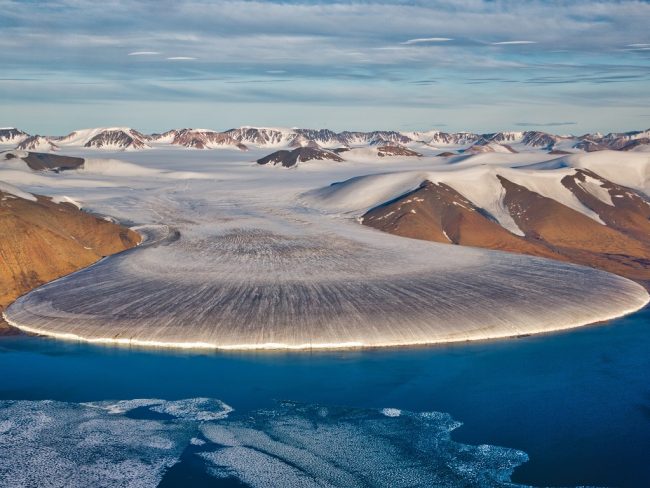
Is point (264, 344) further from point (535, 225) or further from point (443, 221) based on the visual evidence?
point (535, 225)

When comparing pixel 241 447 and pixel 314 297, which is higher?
pixel 314 297

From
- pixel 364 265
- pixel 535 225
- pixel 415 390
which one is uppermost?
pixel 535 225

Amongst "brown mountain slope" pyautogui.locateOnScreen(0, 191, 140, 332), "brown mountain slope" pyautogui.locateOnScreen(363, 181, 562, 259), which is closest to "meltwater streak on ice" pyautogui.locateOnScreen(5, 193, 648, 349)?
"brown mountain slope" pyautogui.locateOnScreen(0, 191, 140, 332)

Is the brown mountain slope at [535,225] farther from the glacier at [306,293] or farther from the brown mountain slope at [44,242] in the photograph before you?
the brown mountain slope at [44,242]

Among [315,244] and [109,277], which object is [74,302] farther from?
[315,244]

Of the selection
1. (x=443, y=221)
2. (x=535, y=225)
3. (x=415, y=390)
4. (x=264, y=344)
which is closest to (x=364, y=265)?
(x=264, y=344)

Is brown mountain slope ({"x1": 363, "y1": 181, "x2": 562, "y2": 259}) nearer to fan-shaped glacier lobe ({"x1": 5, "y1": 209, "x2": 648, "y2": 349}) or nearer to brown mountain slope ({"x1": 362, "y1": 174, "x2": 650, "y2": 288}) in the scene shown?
brown mountain slope ({"x1": 362, "y1": 174, "x2": 650, "y2": 288})
